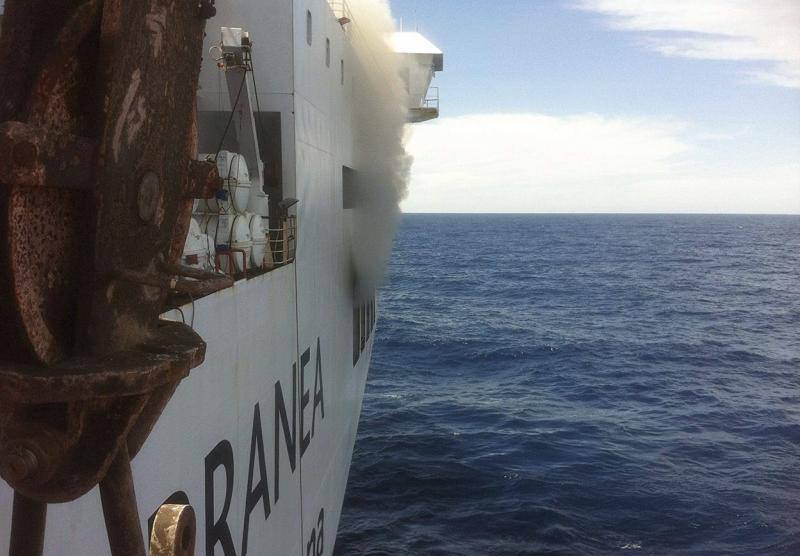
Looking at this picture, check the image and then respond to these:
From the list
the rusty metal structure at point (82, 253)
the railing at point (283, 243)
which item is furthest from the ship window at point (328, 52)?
the rusty metal structure at point (82, 253)

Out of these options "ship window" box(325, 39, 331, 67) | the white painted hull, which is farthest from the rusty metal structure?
"ship window" box(325, 39, 331, 67)

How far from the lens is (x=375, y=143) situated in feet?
59.0

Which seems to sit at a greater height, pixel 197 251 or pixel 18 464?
pixel 197 251

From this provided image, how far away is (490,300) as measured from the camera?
52.5 metres

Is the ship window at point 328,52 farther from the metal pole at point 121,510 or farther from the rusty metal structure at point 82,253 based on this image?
the metal pole at point 121,510

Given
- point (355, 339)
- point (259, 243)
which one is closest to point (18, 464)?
point (259, 243)

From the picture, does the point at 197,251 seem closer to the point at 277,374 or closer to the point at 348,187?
the point at 277,374

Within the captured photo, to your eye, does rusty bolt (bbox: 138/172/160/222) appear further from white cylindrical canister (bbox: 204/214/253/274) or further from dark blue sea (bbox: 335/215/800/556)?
dark blue sea (bbox: 335/215/800/556)

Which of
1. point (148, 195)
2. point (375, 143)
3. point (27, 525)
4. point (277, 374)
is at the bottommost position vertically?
point (277, 374)

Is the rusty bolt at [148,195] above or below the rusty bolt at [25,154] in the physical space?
below

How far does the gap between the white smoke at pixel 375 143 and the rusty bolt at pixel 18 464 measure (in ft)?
47.1

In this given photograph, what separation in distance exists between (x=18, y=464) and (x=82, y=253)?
2.26ft

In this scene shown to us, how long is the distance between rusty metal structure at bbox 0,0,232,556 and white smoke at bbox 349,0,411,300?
46.2ft

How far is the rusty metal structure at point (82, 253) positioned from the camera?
1969 mm
